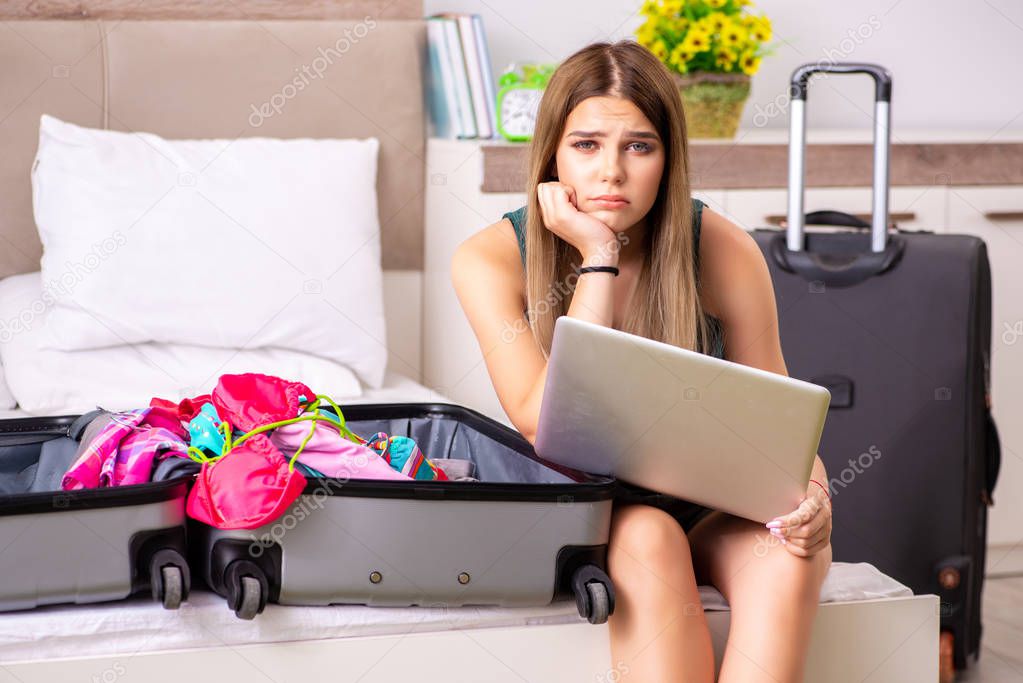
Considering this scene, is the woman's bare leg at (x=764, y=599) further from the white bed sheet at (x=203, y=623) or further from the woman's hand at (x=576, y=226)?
the woman's hand at (x=576, y=226)

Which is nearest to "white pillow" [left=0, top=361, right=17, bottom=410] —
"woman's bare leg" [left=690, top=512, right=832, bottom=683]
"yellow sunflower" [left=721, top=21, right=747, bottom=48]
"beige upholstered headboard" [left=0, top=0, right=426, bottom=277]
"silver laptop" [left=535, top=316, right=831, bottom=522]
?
"beige upholstered headboard" [left=0, top=0, right=426, bottom=277]

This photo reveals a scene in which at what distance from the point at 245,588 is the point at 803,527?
21.5 inches

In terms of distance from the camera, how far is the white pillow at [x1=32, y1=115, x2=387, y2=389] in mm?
2047

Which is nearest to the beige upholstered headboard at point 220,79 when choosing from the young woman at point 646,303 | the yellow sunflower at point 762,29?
the yellow sunflower at point 762,29

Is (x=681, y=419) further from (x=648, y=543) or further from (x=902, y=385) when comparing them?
(x=902, y=385)

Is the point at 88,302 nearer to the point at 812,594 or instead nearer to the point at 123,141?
the point at 123,141

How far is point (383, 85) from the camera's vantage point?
2.41 metres

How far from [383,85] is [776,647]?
5.23 feet

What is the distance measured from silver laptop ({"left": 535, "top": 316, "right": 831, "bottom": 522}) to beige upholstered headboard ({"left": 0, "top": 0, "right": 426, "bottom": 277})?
1.36 metres

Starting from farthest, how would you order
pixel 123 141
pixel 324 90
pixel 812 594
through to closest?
pixel 324 90, pixel 123 141, pixel 812 594

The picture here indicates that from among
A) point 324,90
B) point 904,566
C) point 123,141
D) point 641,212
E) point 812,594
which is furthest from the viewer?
point 324,90

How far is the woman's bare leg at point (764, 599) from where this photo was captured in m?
1.14

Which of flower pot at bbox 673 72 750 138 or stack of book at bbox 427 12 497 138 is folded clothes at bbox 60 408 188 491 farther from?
flower pot at bbox 673 72 750 138

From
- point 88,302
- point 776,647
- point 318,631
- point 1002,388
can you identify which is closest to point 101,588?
point 318,631
